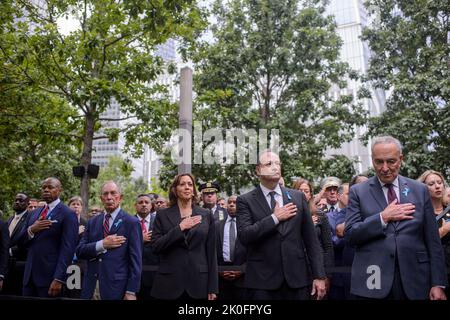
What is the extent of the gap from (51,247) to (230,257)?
2503 millimetres

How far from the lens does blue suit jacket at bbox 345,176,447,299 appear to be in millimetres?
3182

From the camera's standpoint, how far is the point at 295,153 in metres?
16.2

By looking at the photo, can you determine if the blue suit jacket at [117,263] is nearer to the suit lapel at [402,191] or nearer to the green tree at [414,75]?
the suit lapel at [402,191]

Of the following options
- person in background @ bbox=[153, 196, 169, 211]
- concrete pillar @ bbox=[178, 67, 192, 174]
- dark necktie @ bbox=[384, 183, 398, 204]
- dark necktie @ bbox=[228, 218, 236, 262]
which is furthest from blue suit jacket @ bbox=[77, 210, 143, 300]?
person in background @ bbox=[153, 196, 169, 211]

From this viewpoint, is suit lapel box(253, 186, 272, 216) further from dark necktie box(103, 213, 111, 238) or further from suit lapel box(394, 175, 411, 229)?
dark necktie box(103, 213, 111, 238)

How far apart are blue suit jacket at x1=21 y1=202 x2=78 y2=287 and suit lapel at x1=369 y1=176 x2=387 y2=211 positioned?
3665 millimetres

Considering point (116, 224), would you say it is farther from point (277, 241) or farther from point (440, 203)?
point (440, 203)

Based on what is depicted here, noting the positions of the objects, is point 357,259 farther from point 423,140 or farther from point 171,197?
point 423,140

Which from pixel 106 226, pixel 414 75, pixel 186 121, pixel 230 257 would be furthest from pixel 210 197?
pixel 414 75

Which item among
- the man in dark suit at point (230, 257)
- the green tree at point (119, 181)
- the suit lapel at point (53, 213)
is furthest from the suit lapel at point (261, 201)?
the green tree at point (119, 181)

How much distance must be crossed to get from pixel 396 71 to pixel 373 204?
13.8 meters

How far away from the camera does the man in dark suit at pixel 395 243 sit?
3.18 m

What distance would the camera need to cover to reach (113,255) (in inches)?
182
